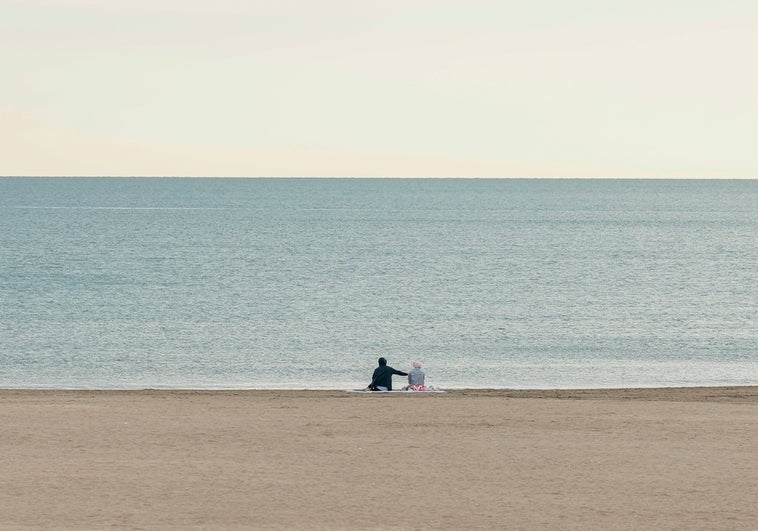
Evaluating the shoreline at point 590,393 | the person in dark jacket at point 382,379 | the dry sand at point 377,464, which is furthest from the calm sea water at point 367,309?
the dry sand at point 377,464

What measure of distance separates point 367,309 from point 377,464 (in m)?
40.4

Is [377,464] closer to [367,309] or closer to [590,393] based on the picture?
[590,393]

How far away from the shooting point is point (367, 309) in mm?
57969

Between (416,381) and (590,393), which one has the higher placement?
(416,381)

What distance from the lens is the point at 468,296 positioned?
65.4m

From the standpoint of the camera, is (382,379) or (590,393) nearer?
(382,379)

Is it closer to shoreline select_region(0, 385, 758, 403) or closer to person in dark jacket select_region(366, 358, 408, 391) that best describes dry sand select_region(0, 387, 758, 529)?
shoreline select_region(0, 385, 758, 403)

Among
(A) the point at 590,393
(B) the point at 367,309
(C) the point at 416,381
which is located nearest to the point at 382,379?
(C) the point at 416,381

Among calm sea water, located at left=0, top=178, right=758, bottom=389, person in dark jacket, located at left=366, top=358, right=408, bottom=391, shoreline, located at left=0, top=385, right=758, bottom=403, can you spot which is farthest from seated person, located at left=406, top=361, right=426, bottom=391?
calm sea water, located at left=0, top=178, right=758, bottom=389

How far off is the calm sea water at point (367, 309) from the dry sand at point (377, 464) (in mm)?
10856

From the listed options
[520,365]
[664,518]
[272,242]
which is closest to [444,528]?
[664,518]

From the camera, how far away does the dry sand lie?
14.4 metres

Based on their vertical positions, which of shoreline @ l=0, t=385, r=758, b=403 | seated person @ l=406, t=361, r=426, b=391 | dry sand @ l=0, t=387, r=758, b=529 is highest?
seated person @ l=406, t=361, r=426, b=391

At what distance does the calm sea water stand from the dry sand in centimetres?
1086
